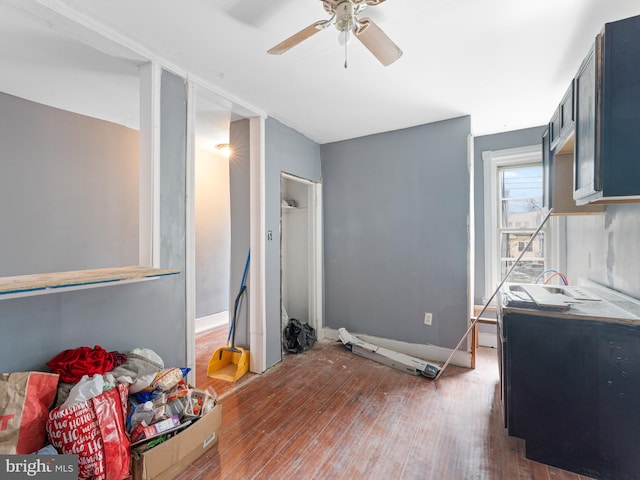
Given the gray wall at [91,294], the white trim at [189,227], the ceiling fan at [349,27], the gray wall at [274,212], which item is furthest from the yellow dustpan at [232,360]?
the ceiling fan at [349,27]

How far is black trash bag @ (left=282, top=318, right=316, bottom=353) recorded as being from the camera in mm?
3311

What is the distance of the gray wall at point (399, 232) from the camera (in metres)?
3.00

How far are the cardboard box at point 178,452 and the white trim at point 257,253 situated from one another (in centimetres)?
98

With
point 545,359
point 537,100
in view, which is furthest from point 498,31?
point 545,359

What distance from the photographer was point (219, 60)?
2004 mm

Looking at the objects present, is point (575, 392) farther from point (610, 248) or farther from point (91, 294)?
point (91, 294)

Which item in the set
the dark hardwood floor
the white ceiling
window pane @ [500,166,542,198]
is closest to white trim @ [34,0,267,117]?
the white ceiling

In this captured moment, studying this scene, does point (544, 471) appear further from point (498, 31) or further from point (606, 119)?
point (498, 31)

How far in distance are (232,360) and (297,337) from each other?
0.76 meters

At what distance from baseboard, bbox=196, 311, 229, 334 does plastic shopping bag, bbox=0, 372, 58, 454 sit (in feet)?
8.76

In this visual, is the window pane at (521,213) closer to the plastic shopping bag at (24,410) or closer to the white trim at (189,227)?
the white trim at (189,227)

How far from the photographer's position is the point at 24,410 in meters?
1.28

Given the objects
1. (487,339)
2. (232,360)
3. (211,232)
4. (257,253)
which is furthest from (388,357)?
(211,232)

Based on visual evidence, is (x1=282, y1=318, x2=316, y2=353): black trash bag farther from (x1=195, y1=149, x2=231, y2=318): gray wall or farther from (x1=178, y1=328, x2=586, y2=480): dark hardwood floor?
(x1=195, y1=149, x2=231, y2=318): gray wall
